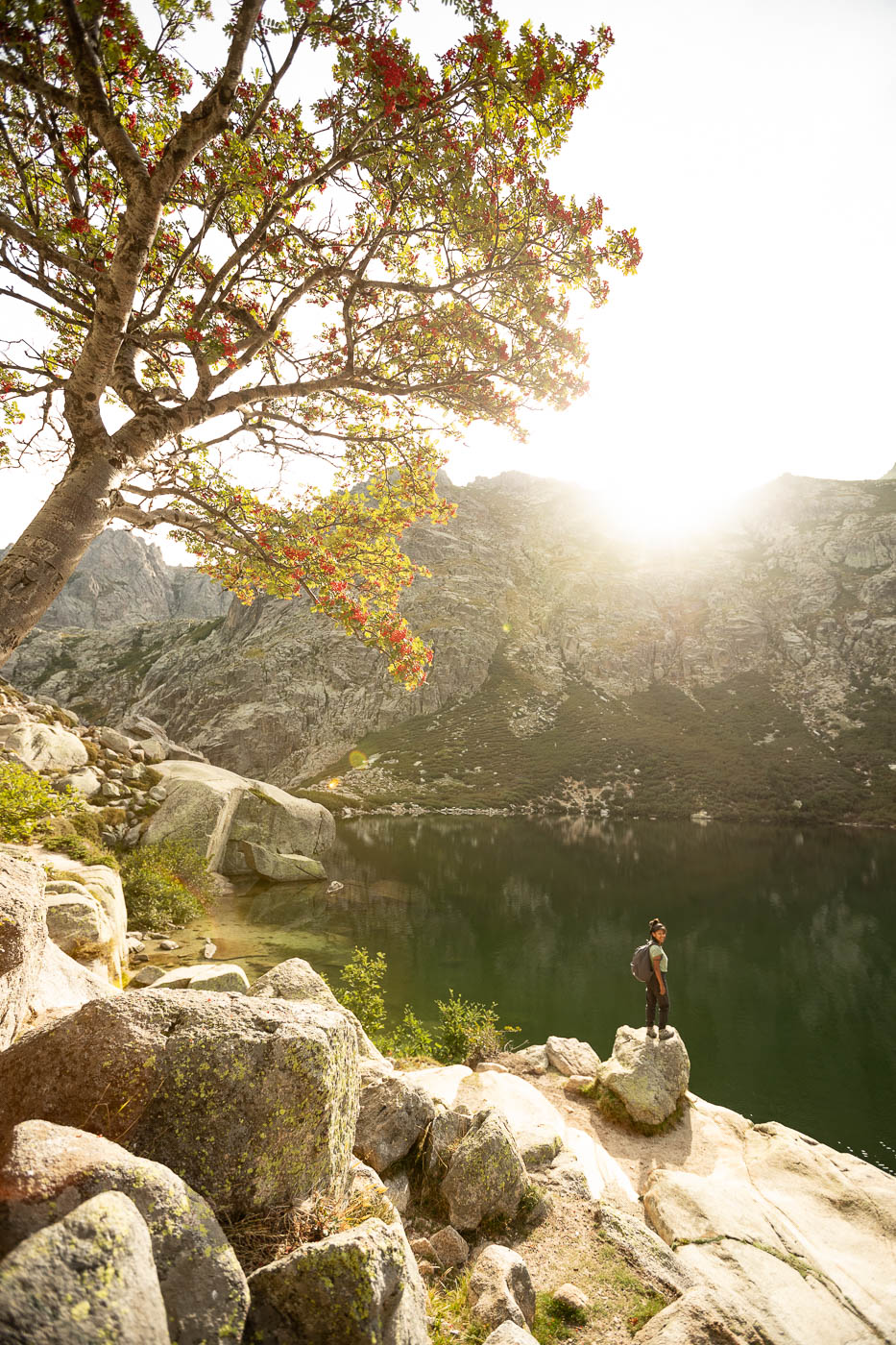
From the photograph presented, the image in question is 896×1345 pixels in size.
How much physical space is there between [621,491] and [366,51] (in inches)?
8084

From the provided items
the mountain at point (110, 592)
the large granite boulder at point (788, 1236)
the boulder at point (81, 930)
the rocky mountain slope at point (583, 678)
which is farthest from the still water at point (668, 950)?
the mountain at point (110, 592)

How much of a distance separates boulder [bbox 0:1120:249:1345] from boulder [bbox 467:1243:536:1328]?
3678 mm

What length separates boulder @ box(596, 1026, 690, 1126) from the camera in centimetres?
1183

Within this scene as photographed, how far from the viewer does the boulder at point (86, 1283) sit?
1.89 m

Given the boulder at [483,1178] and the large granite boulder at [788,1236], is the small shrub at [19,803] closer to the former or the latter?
the boulder at [483,1178]

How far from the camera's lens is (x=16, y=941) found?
167 inches

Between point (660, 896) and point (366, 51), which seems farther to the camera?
point (660, 896)

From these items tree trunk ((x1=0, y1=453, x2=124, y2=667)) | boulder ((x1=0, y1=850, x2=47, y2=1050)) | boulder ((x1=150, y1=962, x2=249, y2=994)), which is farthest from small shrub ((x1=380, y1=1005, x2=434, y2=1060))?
tree trunk ((x1=0, y1=453, x2=124, y2=667))

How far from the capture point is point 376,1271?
318 centimetres

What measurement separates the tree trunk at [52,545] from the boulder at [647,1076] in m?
14.2

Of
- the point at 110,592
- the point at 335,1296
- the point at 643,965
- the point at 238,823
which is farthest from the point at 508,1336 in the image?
the point at 110,592

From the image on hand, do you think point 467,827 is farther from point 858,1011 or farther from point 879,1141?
point 879,1141

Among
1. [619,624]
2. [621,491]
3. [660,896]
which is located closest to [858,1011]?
[660,896]

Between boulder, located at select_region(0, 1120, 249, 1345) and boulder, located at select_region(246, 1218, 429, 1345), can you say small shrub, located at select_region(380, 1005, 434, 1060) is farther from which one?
boulder, located at select_region(0, 1120, 249, 1345)
